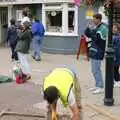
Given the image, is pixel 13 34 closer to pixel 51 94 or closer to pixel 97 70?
pixel 97 70

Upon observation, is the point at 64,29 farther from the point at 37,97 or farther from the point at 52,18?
the point at 37,97

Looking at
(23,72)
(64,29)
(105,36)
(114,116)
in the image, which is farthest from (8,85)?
(64,29)

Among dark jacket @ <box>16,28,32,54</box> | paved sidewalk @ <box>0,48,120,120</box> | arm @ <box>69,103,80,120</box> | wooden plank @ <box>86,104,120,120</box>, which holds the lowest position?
paved sidewalk @ <box>0,48,120,120</box>

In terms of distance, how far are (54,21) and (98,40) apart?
979cm

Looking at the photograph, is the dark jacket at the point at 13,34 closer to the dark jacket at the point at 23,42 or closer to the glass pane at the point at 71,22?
the dark jacket at the point at 23,42

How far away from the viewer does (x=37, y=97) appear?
1041 cm

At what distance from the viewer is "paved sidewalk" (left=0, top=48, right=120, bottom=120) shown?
9.69 meters

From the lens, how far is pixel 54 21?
65.6 ft

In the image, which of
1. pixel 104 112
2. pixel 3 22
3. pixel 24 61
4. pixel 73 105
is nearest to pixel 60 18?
pixel 3 22

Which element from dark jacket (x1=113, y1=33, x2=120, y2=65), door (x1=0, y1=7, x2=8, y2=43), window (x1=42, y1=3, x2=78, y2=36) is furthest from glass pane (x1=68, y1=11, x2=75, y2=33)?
dark jacket (x1=113, y1=33, x2=120, y2=65)

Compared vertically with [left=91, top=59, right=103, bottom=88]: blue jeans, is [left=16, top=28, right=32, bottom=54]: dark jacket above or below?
above

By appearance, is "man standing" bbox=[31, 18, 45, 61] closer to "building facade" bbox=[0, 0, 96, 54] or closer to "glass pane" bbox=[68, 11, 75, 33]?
"building facade" bbox=[0, 0, 96, 54]

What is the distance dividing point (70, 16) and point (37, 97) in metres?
9.53

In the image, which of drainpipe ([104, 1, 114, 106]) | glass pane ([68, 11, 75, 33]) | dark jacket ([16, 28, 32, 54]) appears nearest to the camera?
drainpipe ([104, 1, 114, 106])
